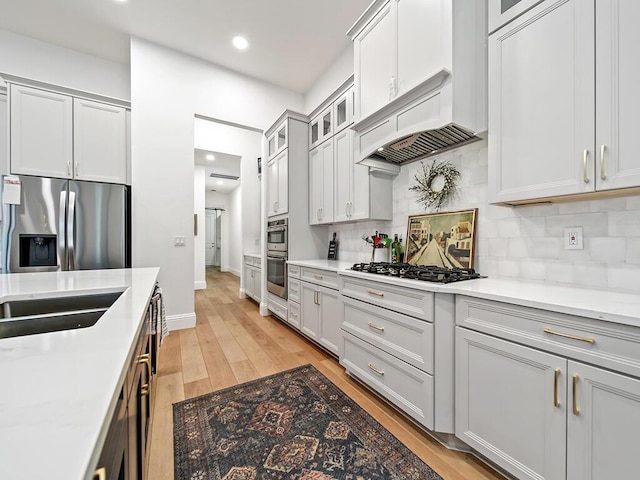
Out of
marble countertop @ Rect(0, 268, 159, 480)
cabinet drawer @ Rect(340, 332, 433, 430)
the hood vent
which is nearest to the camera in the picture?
marble countertop @ Rect(0, 268, 159, 480)

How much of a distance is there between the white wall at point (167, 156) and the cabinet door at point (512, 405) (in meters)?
3.12

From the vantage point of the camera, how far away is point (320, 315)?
270 cm

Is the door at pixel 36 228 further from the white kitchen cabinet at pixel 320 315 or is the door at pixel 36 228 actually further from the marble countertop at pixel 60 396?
the marble countertop at pixel 60 396

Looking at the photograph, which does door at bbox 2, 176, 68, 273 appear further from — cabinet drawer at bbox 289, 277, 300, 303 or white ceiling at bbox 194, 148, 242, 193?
white ceiling at bbox 194, 148, 242, 193

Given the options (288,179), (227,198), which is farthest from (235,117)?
(227,198)

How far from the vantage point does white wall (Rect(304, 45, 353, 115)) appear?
3404 mm

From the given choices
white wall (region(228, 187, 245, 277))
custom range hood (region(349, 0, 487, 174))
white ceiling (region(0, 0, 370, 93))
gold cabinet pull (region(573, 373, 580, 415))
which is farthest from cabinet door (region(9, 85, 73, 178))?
white wall (region(228, 187, 245, 277))

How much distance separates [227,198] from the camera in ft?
31.9

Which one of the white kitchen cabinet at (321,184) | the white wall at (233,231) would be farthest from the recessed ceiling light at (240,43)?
the white wall at (233,231)

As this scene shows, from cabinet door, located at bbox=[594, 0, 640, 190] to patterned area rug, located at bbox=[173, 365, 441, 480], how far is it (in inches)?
64.1

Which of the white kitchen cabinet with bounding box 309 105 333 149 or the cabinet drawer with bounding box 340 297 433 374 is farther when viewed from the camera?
the white kitchen cabinet with bounding box 309 105 333 149

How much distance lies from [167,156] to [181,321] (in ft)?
6.58

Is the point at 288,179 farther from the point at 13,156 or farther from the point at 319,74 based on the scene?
the point at 13,156

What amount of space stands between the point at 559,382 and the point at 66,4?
484 centimetres
